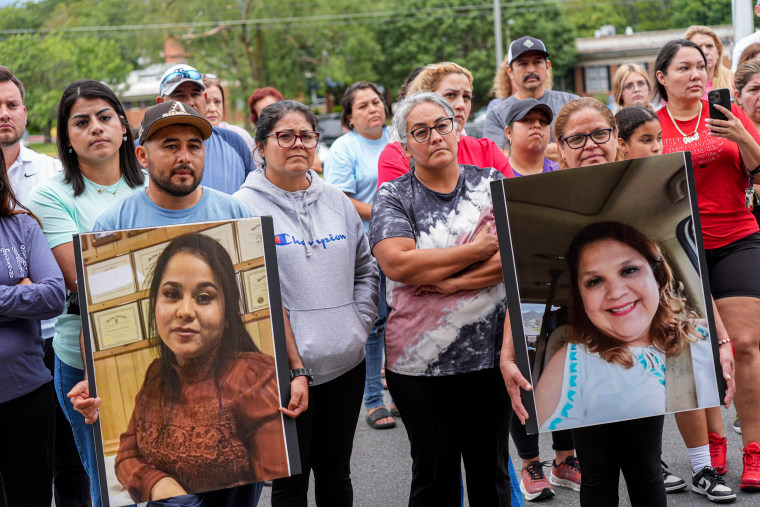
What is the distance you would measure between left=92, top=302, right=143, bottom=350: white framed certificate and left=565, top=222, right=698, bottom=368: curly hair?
4.94 feet

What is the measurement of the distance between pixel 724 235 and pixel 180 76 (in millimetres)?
3257

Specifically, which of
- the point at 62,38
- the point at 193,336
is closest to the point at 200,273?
the point at 193,336

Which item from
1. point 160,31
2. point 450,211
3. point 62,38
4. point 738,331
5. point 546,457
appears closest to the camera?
point 450,211

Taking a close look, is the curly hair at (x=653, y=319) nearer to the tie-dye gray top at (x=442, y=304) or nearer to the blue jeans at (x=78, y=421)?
the tie-dye gray top at (x=442, y=304)

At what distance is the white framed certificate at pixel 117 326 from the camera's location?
9.15 feet

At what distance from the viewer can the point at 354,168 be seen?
6082mm

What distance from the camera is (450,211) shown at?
3346 mm

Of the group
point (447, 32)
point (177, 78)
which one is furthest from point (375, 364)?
point (447, 32)

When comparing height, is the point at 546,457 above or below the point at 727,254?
below

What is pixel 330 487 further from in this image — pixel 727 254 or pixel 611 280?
pixel 727 254

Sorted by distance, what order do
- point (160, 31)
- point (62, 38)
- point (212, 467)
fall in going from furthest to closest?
point (62, 38), point (160, 31), point (212, 467)

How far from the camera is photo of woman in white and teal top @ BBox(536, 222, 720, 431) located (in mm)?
2924

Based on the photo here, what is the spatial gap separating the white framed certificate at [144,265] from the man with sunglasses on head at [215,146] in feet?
6.69

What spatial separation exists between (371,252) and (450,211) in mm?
413
